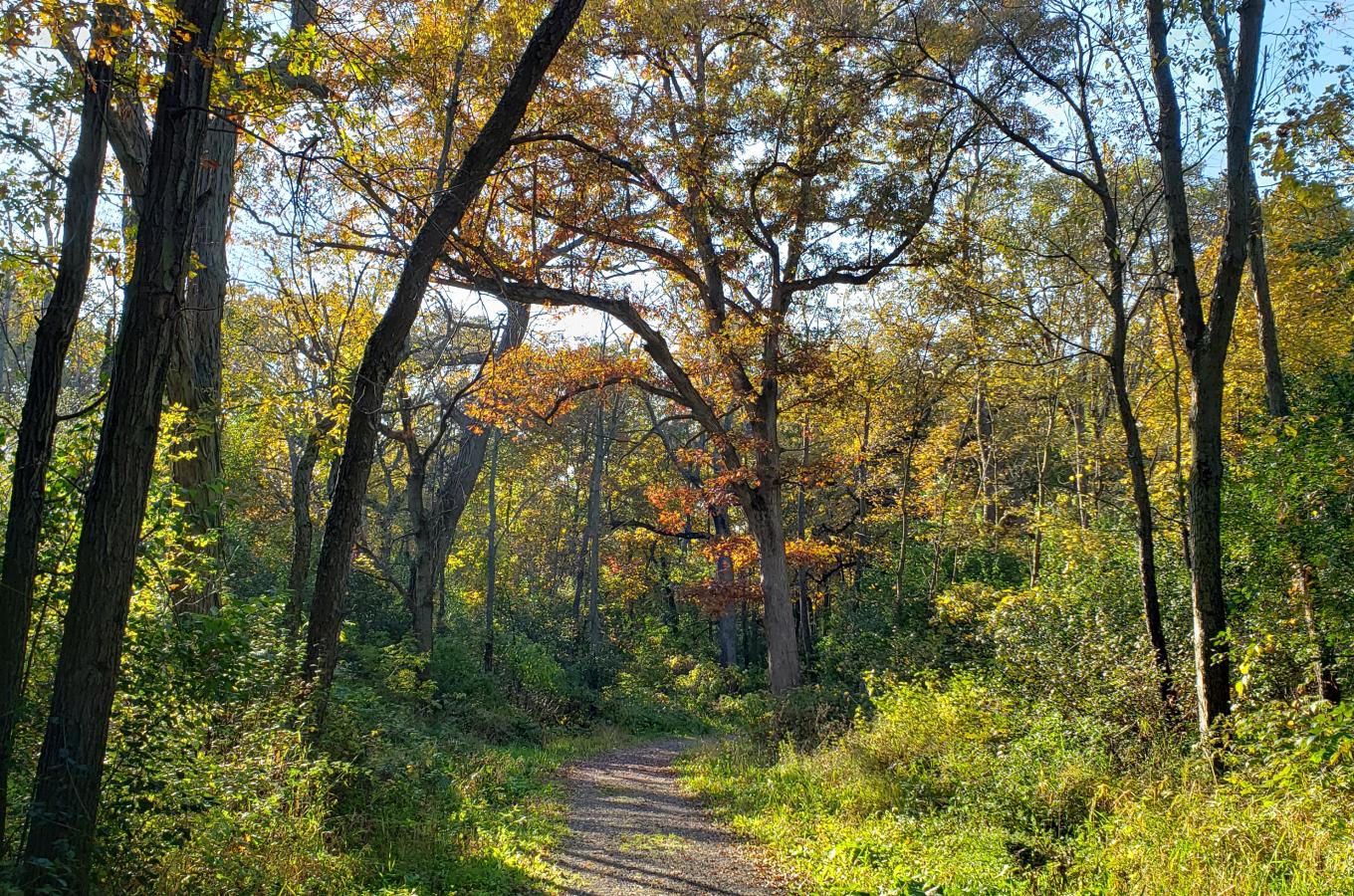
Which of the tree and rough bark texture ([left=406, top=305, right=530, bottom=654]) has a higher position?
the tree

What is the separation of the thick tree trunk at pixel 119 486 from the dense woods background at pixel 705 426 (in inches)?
0.9

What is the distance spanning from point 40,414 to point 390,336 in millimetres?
2568

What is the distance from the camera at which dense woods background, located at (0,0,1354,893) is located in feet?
15.7

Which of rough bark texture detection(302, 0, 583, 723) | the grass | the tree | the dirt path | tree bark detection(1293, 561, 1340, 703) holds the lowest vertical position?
the dirt path

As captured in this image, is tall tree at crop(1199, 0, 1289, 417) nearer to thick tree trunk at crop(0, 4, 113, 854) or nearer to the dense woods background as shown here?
the dense woods background

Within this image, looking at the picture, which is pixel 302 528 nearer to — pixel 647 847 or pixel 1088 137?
pixel 647 847

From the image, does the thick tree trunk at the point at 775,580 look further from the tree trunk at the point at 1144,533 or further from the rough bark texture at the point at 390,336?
the rough bark texture at the point at 390,336

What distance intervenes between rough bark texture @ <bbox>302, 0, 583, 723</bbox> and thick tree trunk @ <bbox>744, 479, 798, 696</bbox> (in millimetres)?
9084

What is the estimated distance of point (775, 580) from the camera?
1525 centimetres

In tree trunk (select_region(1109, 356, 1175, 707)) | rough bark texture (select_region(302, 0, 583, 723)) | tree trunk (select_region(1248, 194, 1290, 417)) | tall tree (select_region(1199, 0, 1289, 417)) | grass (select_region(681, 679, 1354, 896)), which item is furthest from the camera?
tree trunk (select_region(1248, 194, 1290, 417))

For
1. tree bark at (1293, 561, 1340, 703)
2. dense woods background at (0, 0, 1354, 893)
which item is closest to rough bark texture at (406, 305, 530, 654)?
dense woods background at (0, 0, 1354, 893)

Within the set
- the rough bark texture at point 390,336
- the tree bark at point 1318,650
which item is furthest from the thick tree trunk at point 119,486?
the tree bark at point 1318,650

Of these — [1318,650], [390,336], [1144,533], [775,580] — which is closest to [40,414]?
[390,336]

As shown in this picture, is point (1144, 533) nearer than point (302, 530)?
Yes
